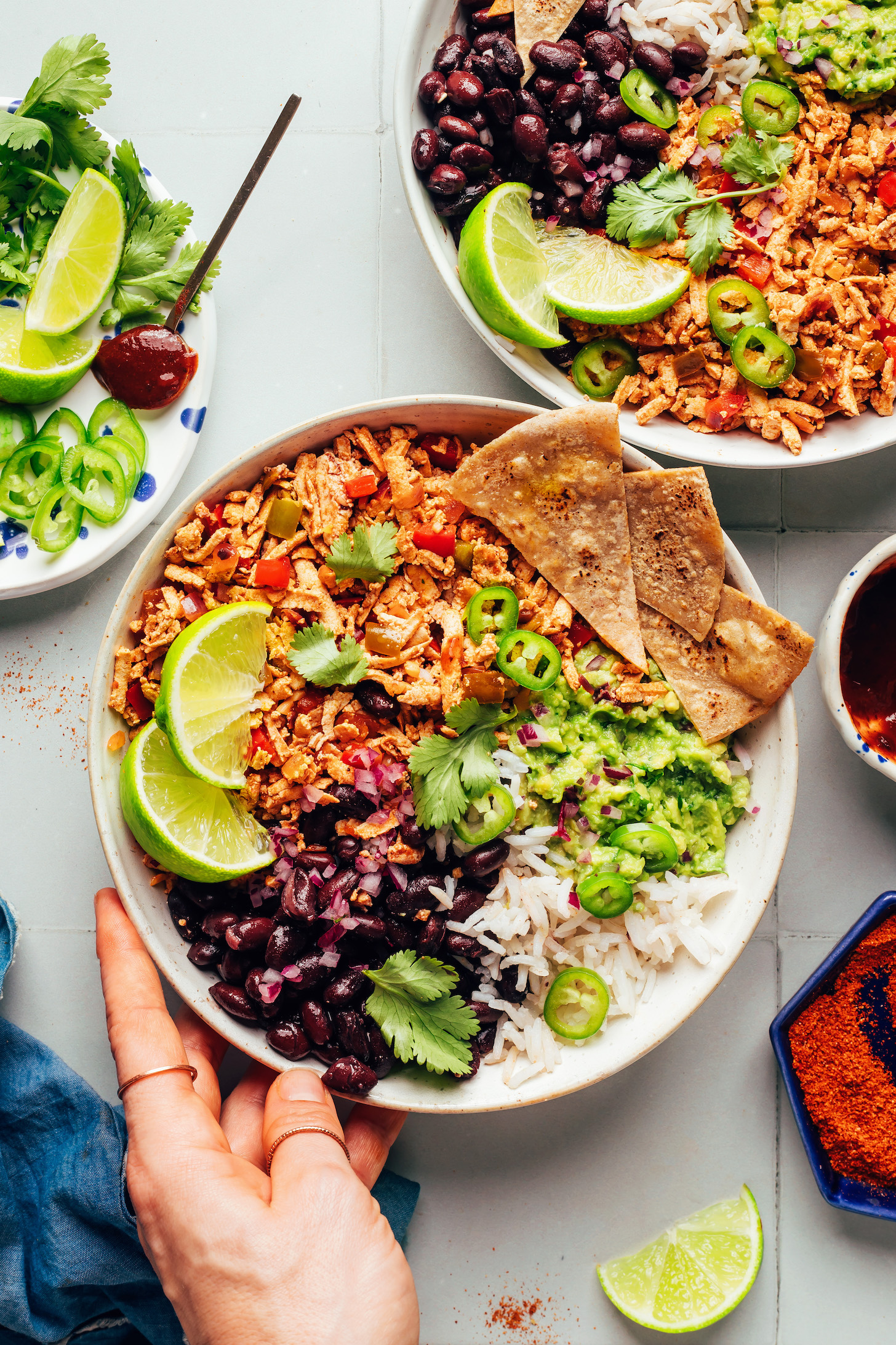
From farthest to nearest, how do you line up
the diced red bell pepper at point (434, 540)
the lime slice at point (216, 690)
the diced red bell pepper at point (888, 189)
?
the diced red bell pepper at point (888, 189), the diced red bell pepper at point (434, 540), the lime slice at point (216, 690)

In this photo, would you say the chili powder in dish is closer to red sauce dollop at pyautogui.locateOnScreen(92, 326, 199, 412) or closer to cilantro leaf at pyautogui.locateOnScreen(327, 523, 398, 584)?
cilantro leaf at pyautogui.locateOnScreen(327, 523, 398, 584)

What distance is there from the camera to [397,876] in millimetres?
2242

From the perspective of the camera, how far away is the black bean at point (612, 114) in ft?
7.73

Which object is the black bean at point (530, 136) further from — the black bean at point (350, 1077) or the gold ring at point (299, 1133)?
the gold ring at point (299, 1133)

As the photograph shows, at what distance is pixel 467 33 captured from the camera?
247 centimetres

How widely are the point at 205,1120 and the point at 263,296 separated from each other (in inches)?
87.1

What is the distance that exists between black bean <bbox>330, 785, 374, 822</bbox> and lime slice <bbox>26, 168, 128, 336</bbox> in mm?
1433

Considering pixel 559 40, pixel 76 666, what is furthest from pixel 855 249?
pixel 76 666

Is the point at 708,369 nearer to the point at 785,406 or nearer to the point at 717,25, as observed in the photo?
the point at 785,406

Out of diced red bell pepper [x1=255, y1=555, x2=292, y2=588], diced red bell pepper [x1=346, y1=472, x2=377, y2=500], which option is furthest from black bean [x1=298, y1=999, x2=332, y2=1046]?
diced red bell pepper [x1=346, y1=472, x2=377, y2=500]

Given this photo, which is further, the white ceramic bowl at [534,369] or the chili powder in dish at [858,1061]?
the chili powder in dish at [858,1061]

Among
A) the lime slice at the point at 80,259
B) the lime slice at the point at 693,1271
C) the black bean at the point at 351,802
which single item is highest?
the lime slice at the point at 80,259

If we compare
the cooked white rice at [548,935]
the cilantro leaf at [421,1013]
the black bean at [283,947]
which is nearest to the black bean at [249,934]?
the black bean at [283,947]

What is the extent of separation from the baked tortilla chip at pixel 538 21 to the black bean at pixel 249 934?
7.21ft
